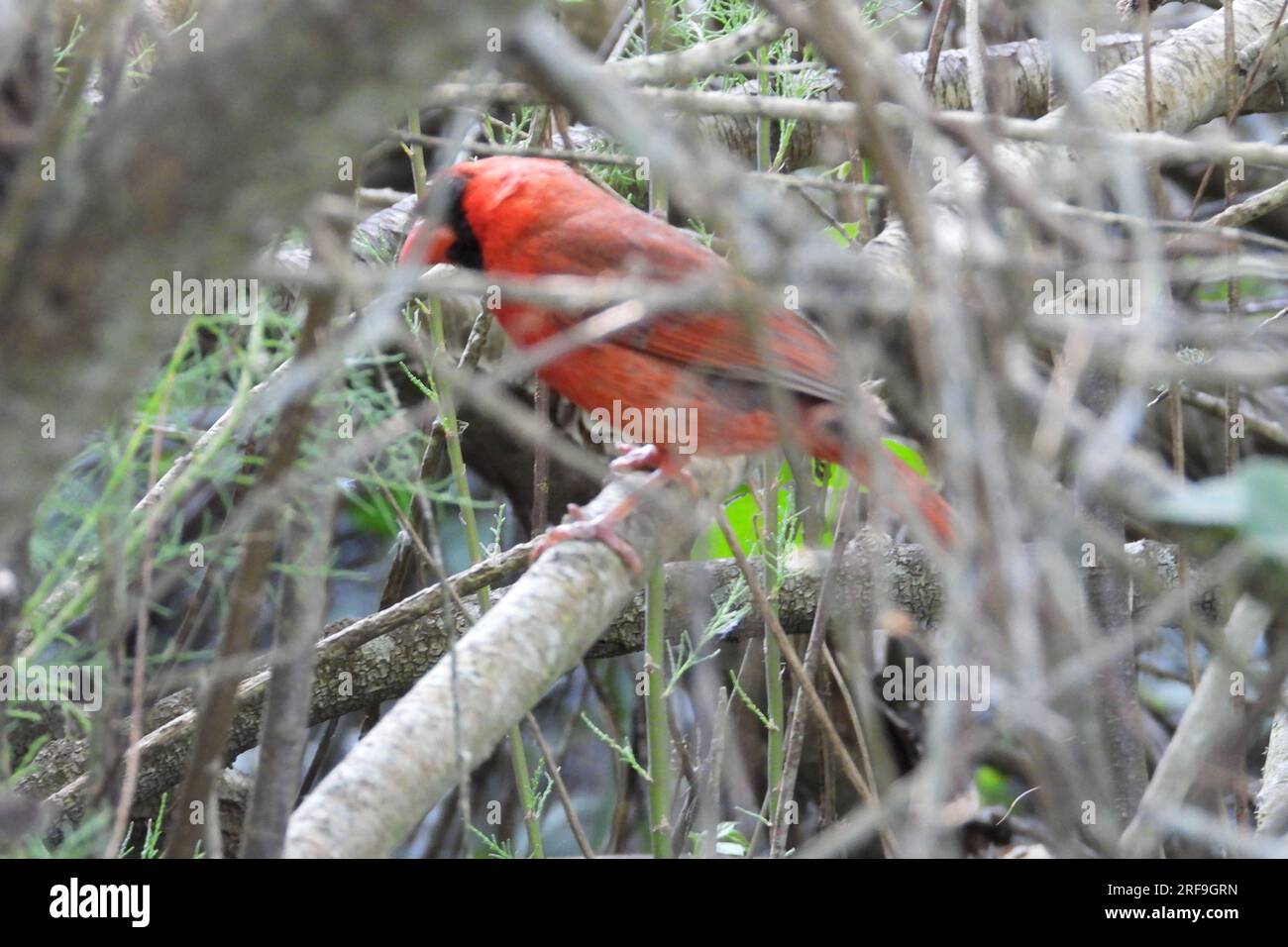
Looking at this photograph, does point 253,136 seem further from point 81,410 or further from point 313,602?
point 313,602

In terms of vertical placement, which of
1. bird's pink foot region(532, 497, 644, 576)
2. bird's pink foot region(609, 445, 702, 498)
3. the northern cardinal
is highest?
the northern cardinal

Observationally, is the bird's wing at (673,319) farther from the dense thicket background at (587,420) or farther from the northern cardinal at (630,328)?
the dense thicket background at (587,420)

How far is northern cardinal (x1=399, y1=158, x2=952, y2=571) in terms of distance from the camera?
3430mm

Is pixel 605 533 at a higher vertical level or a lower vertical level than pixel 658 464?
lower

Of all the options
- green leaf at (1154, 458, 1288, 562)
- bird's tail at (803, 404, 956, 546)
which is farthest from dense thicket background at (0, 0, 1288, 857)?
bird's tail at (803, 404, 956, 546)

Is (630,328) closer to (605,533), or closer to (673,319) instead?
(673,319)

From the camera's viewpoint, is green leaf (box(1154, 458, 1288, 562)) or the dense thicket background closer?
green leaf (box(1154, 458, 1288, 562))

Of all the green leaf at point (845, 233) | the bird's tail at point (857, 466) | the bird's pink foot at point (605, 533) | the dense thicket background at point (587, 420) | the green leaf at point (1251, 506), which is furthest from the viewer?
the green leaf at point (845, 233)

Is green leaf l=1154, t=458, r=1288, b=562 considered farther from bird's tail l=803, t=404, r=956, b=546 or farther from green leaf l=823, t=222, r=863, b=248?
green leaf l=823, t=222, r=863, b=248

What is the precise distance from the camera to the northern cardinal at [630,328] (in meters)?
3.43

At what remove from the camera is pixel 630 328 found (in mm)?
3580

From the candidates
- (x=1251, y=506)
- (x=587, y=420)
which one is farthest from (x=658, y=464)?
(x=1251, y=506)

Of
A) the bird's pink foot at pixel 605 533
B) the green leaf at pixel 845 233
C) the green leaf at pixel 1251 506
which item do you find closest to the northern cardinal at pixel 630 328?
the green leaf at pixel 845 233
